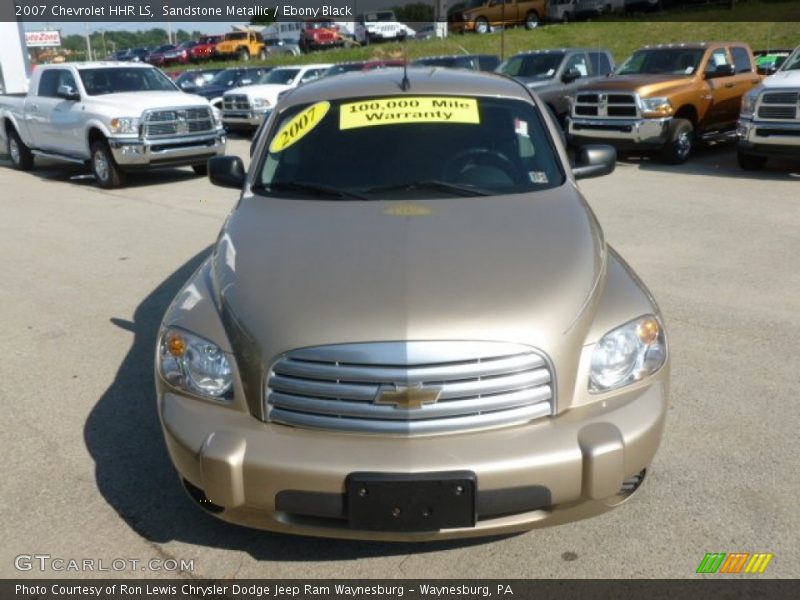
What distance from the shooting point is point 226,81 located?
22641 mm

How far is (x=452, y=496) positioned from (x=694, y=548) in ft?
3.69

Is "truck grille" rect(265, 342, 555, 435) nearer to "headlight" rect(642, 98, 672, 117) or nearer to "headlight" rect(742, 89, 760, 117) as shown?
"headlight" rect(742, 89, 760, 117)

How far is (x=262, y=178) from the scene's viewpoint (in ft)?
13.3

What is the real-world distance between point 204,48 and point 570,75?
3789 centimetres

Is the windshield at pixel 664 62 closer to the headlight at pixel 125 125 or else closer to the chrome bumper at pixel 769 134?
the chrome bumper at pixel 769 134

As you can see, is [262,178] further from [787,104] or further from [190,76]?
[190,76]

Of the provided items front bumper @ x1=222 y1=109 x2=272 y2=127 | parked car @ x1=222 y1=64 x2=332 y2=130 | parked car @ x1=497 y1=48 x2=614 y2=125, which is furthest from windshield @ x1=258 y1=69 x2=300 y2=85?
parked car @ x1=497 y1=48 x2=614 y2=125

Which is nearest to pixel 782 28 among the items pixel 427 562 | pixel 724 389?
pixel 724 389

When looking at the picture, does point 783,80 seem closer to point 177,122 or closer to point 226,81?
point 177,122

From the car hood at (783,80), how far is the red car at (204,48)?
41.7m

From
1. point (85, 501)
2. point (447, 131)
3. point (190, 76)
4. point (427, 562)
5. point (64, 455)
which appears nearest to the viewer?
point (427, 562)

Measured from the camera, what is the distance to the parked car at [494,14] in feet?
127

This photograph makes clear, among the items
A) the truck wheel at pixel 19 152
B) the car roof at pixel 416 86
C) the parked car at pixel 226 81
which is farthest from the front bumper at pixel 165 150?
the parked car at pixel 226 81
